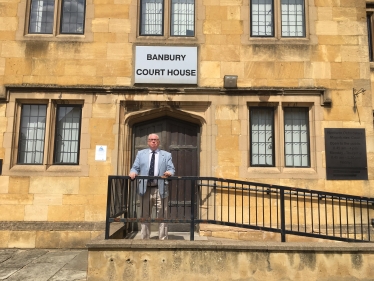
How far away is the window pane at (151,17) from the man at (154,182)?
10.9 ft

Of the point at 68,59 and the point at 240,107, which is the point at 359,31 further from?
the point at 68,59

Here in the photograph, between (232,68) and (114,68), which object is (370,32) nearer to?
(232,68)

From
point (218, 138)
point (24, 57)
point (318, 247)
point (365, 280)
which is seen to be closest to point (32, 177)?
point (24, 57)

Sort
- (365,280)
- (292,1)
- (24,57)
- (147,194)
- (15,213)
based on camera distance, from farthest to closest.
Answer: (292,1) < (24,57) < (15,213) < (147,194) < (365,280)

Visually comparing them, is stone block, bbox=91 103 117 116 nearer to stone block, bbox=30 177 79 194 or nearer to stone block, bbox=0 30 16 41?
stone block, bbox=30 177 79 194

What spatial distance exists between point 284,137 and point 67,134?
5037 millimetres

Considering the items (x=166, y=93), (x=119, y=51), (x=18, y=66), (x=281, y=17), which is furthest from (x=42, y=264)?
(x=281, y=17)

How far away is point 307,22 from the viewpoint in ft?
25.4

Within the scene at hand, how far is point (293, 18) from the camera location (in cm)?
790

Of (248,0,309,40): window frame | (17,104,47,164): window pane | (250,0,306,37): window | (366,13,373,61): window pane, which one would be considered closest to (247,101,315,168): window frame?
(248,0,309,40): window frame

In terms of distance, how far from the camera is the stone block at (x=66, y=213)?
7.02 meters

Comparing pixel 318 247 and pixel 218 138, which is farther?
pixel 218 138

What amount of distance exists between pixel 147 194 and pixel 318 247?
113 inches

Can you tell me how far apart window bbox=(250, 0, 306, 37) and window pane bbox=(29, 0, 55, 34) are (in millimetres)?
4862
